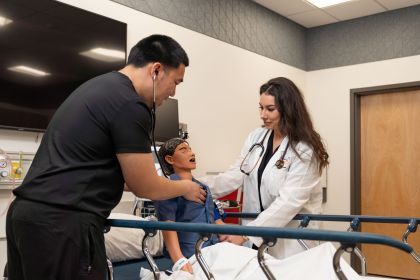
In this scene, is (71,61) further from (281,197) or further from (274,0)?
(274,0)

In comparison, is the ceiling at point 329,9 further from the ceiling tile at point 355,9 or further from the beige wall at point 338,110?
the beige wall at point 338,110

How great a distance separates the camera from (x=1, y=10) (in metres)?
2.48

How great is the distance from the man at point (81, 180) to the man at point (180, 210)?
401 millimetres

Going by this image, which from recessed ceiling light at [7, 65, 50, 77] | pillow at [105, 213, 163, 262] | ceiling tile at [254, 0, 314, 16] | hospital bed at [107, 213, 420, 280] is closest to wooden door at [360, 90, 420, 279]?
ceiling tile at [254, 0, 314, 16]

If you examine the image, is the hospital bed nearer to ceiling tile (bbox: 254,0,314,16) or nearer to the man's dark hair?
the man's dark hair

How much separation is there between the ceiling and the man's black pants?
3.78m

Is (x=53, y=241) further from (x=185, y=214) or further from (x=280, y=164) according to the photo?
(x=280, y=164)

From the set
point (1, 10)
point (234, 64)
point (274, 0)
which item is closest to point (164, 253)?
point (1, 10)

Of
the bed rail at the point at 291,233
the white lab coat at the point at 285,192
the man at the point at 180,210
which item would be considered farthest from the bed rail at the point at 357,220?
the bed rail at the point at 291,233

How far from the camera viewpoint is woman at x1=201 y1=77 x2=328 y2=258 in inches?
86.2

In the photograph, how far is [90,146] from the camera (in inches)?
51.6

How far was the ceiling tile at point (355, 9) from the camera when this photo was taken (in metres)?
4.58

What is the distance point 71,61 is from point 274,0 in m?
2.42

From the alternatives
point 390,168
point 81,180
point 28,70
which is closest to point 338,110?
point 390,168
